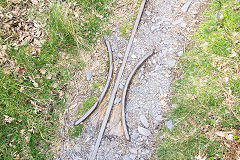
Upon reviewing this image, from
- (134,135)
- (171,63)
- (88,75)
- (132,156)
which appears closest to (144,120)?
(134,135)

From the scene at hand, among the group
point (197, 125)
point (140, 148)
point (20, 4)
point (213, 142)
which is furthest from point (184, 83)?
point (20, 4)

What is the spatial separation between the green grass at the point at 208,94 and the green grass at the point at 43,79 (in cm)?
195

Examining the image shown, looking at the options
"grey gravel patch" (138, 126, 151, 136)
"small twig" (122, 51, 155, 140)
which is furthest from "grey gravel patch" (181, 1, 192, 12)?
"grey gravel patch" (138, 126, 151, 136)

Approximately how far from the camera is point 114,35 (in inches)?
185

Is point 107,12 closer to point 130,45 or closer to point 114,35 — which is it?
point 114,35

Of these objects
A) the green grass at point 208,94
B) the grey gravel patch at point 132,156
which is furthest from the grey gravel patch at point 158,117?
the grey gravel patch at point 132,156

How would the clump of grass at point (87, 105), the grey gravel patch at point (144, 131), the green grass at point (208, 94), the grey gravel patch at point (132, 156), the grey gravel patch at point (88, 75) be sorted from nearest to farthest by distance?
1. the green grass at point (208, 94)
2. the grey gravel patch at point (132, 156)
3. the grey gravel patch at point (144, 131)
4. the clump of grass at point (87, 105)
5. the grey gravel patch at point (88, 75)

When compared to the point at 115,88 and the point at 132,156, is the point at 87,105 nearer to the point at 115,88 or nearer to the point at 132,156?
the point at 115,88

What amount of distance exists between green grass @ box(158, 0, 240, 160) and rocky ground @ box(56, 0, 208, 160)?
23cm

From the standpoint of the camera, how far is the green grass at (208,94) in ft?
11.2

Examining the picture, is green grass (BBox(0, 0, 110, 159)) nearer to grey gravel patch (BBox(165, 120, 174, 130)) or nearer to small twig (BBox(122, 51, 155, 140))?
small twig (BBox(122, 51, 155, 140))

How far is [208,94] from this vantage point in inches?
145

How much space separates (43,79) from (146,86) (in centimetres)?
240

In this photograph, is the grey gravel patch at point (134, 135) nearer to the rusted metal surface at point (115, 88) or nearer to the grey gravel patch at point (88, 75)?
the rusted metal surface at point (115, 88)
